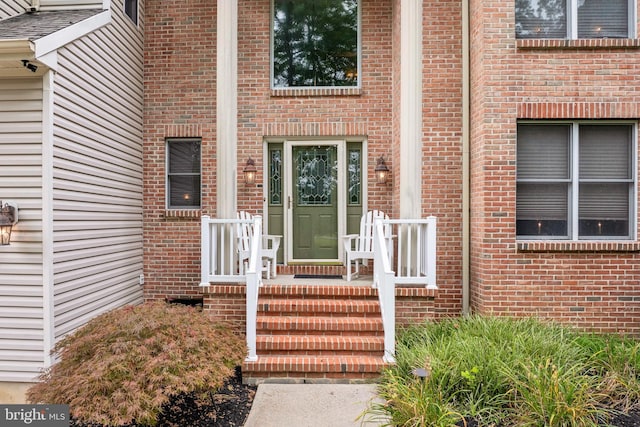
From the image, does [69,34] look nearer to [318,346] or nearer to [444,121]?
[318,346]

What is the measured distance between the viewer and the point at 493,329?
396 centimetres

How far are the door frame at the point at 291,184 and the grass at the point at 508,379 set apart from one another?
7.77 feet

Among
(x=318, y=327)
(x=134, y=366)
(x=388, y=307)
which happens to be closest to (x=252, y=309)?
(x=318, y=327)

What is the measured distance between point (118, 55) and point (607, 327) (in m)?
7.22

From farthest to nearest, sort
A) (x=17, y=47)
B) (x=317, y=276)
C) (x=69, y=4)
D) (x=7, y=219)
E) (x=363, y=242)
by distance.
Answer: (x=317, y=276)
(x=363, y=242)
(x=69, y=4)
(x=7, y=219)
(x=17, y=47)

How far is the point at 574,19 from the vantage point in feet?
15.4

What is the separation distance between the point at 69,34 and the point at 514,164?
5311mm

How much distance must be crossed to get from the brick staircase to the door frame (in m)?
1.47

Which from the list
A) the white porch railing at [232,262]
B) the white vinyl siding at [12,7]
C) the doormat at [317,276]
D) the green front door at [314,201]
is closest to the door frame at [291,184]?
the green front door at [314,201]

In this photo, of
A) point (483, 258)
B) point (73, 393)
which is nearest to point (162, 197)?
point (73, 393)

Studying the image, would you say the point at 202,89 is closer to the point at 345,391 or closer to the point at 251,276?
the point at 251,276

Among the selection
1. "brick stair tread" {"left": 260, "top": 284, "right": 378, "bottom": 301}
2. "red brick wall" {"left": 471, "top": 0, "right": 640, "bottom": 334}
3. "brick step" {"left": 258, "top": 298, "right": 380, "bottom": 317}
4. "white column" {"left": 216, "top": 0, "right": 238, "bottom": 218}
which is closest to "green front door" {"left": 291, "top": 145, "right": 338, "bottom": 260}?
"white column" {"left": 216, "top": 0, "right": 238, "bottom": 218}

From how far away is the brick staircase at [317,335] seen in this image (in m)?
3.92

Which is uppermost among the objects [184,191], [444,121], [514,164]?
[444,121]
